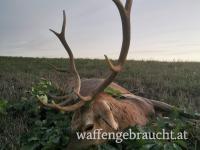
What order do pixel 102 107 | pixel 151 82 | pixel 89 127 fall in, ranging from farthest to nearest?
pixel 151 82, pixel 102 107, pixel 89 127

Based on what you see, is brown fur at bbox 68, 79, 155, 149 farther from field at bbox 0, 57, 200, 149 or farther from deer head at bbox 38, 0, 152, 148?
field at bbox 0, 57, 200, 149

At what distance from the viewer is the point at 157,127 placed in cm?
570

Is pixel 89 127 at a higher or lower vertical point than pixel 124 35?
lower

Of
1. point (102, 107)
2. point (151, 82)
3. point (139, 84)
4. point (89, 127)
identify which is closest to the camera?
point (89, 127)

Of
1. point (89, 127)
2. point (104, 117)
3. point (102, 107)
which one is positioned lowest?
point (89, 127)

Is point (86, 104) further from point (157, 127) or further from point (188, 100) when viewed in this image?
point (188, 100)

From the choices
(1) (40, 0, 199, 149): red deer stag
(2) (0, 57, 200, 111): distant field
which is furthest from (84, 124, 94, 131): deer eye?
(2) (0, 57, 200, 111): distant field

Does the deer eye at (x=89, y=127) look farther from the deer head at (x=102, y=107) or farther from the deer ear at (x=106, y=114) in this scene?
the deer ear at (x=106, y=114)

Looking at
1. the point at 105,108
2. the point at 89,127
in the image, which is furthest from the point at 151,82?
the point at 89,127

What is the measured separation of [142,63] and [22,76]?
570 centimetres

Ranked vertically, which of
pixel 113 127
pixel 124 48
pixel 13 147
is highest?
pixel 124 48

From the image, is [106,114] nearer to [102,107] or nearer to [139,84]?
[102,107]

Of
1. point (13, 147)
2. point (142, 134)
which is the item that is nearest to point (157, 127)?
→ point (142, 134)

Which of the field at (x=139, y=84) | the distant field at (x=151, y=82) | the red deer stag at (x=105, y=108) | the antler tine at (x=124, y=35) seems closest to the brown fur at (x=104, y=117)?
the red deer stag at (x=105, y=108)
